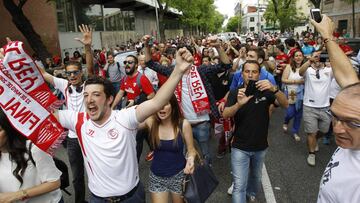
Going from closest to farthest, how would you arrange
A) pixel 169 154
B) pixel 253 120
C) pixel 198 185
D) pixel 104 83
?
pixel 104 83 < pixel 198 185 < pixel 169 154 < pixel 253 120

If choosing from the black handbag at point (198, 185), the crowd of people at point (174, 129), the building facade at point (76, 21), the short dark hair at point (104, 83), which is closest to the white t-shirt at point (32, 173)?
the crowd of people at point (174, 129)

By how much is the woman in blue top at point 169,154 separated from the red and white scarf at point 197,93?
51.3 inches

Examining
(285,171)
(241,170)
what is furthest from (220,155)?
(241,170)

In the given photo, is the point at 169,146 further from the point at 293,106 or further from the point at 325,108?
the point at 293,106

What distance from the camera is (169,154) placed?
3.27 m

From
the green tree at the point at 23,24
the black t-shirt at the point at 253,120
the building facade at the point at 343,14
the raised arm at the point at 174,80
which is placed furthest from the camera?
the building facade at the point at 343,14

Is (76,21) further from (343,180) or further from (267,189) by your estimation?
(343,180)

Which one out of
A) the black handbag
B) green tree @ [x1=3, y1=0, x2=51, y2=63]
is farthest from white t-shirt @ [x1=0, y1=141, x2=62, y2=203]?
green tree @ [x1=3, y1=0, x2=51, y2=63]

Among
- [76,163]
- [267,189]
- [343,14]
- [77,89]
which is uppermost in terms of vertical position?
[343,14]

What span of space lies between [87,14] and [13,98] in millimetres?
25657

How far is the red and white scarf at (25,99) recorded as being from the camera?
235 cm

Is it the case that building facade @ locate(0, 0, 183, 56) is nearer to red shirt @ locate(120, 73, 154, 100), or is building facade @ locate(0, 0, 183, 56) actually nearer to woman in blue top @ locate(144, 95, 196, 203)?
red shirt @ locate(120, 73, 154, 100)

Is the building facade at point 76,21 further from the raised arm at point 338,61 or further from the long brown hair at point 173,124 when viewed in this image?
the raised arm at point 338,61

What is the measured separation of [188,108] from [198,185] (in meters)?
1.72
